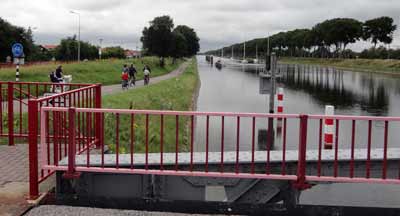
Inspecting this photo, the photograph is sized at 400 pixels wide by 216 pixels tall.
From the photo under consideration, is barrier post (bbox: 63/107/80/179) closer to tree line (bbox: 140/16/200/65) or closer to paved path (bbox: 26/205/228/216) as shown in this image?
paved path (bbox: 26/205/228/216)

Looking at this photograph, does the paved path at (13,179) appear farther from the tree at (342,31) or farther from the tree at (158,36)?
the tree at (342,31)

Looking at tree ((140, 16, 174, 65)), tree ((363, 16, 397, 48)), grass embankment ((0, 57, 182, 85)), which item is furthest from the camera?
tree ((363, 16, 397, 48))

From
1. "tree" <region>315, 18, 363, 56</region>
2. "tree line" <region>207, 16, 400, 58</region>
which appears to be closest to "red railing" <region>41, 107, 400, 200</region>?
"tree line" <region>207, 16, 400, 58</region>

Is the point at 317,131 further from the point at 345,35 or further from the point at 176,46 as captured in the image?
the point at 345,35

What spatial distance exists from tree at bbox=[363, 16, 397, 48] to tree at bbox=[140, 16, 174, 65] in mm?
66692

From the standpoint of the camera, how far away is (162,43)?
61438 mm

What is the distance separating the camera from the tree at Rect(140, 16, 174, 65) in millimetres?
61375

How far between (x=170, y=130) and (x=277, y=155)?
939 centimetres

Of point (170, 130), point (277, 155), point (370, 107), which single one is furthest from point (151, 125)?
point (370, 107)

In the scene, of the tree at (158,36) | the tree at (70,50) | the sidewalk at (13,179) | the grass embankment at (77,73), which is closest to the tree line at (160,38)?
the tree at (158,36)

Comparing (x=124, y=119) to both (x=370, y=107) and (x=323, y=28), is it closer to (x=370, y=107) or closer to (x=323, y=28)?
(x=370, y=107)

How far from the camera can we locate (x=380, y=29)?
11238 centimetres

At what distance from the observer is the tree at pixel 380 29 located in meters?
112

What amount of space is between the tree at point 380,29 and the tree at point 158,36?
66.7 meters
